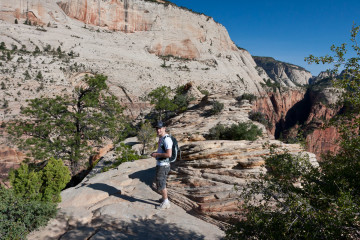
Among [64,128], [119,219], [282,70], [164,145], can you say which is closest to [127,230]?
[119,219]

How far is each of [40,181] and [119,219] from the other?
2016 mm

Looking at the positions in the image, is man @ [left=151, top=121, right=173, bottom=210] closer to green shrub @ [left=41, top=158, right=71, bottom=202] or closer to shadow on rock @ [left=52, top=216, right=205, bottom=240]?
shadow on rock @ [left=52, top=216, right=205, bottom=240]

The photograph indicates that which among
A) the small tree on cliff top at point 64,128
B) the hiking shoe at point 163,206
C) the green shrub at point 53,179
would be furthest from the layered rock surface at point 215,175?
the small tree on cliff top at point 64,128

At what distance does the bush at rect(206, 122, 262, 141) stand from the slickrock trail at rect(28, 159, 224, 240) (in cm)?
713

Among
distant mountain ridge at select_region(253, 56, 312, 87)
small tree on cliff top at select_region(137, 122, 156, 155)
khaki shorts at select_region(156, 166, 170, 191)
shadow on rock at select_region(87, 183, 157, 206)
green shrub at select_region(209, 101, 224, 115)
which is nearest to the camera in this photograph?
khaki shorts at select_region(156, 166, 170, 191)

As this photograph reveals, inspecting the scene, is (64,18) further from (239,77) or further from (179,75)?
(239,77)

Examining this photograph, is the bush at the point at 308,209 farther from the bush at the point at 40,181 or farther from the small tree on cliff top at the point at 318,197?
the bush at the point at 40,181

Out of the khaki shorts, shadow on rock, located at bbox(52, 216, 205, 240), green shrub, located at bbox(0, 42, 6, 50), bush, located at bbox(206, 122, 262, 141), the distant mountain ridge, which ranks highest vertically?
the distant mountain ridge

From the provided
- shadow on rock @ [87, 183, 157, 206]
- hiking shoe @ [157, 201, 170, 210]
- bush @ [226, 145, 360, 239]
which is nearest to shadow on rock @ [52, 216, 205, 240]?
hiking shoe @ [157, 201, 170, 210]

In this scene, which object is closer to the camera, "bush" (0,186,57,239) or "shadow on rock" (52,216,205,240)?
"bush" (0,186,57,239)

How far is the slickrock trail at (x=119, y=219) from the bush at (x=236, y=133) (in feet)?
23.4

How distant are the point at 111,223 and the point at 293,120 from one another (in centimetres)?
5864

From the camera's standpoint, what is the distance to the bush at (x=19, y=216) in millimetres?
3021

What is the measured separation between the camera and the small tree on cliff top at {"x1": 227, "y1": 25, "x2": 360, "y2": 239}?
2.15m
